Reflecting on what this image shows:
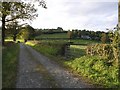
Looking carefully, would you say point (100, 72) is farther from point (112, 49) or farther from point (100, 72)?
point (112, 49)

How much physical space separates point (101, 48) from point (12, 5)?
21.5m

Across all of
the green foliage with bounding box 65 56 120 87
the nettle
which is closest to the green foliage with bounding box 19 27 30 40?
the nettle

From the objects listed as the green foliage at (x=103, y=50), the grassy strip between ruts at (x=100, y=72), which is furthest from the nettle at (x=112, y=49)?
the grassy strip between ruts at (x=100, y=72)

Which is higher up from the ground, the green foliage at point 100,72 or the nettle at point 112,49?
the nettle at point 112,49

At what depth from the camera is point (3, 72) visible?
14.3 metres

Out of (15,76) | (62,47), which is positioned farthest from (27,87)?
(62,47)

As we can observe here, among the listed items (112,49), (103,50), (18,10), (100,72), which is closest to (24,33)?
(18,10)

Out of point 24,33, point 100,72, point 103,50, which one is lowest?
point 100,72

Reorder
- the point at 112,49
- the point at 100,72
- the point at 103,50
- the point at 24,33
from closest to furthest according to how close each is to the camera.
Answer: the point at 100,72 < the point at 112,49 < the point at 103,50 < the point at 24,33

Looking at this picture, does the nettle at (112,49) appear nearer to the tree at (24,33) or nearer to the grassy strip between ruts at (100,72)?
the grassy strip between ruts at (100,72)

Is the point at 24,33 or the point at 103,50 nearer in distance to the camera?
the point at 103,50

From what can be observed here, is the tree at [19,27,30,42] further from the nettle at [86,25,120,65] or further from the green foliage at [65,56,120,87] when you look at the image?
the green foliage at [65,56,120,87]

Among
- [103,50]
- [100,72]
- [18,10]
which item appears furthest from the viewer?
[18,10]

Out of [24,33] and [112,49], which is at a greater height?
[24,33]
